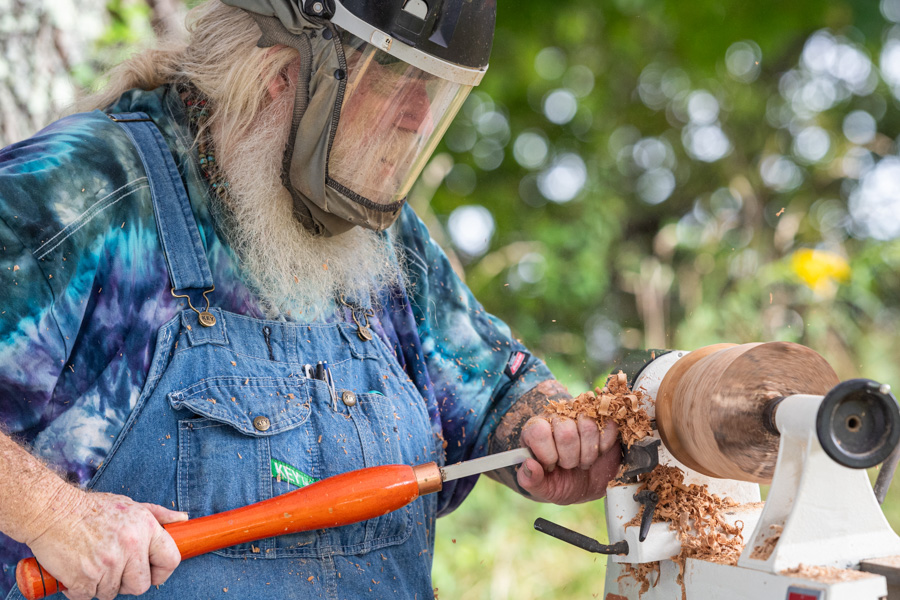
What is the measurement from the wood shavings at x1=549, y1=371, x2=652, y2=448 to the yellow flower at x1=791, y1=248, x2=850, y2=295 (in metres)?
3.32

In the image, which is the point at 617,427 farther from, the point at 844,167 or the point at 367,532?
the point at 844,167

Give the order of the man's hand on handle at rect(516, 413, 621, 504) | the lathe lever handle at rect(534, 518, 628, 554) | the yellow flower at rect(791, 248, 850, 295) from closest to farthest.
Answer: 1. the lathe lever handle at rect(534, 518, 628, 554)
2. the man's hand on handle at rect(516, 413, 621, 504)
3. the yellow flower at rect(791, 248, 850, 295)

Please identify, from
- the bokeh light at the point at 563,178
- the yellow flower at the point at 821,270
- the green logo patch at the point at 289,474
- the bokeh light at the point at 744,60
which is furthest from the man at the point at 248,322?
the bokeh light at the point at 744,60

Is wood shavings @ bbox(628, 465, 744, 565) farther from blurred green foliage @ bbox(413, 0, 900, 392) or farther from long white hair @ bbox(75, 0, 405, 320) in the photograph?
blurred green foliage @ bbox(413, 0, 900, 392)

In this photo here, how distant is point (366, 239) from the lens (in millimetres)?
2178

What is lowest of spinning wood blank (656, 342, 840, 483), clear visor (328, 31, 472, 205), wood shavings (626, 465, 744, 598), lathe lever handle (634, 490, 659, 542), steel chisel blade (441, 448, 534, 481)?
steel chisel blade (441, 448, 534, 481)

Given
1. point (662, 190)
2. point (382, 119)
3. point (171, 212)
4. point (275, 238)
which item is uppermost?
point (382, 119)

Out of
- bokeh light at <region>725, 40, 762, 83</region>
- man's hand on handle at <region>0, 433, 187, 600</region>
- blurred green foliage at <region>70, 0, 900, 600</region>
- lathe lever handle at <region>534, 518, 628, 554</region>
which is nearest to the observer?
man's hand on handle at <region>0, 433, 187, 600</region>

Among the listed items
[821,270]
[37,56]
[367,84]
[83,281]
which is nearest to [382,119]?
[367,84]

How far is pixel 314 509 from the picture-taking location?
61.3 inches

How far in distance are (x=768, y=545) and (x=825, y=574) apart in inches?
4.1

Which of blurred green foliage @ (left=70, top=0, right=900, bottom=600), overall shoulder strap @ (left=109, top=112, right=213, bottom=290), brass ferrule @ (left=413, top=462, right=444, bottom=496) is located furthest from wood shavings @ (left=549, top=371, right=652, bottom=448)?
blurred green foliage @ (left=70, top=0, right=900, bottom=600)

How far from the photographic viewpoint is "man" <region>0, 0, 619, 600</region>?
1482 millimetres

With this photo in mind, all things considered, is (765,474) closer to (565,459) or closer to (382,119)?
(565,459)
